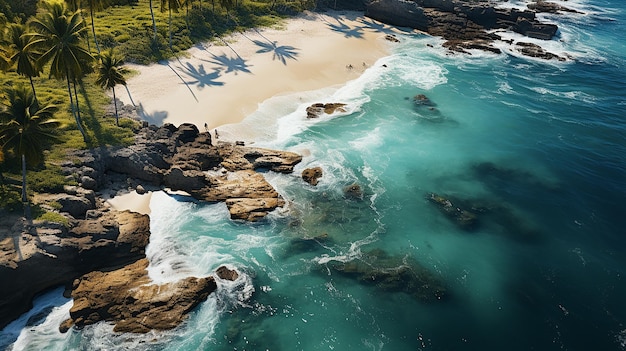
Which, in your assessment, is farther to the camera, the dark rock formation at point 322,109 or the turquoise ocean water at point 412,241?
the dark rock formation at point 322,109

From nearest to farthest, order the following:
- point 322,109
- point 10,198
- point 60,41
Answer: point 10,198
point 60,41
point 322,109

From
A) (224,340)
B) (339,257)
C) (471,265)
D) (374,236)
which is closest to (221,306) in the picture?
(224,340)

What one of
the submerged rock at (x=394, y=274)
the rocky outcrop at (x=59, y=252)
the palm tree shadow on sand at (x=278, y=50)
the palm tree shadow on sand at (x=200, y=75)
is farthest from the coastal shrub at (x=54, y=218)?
the palm tree shadow on sand at (x=278, y=50)

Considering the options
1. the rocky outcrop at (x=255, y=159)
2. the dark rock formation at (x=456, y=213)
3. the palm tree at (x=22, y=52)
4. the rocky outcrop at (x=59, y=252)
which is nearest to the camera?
the rocky outcrop at (x=59, y=252)

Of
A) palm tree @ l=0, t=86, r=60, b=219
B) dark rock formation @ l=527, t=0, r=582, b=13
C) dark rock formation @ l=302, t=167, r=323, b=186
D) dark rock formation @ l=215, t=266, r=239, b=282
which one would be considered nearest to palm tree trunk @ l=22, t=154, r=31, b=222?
palm tree @ l=0, t=86, r=60, b=219

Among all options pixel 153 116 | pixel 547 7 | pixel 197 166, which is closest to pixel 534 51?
pixel 547 7

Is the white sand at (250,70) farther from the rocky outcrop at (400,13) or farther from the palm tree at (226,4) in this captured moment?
the rocky outcrop at (400,13)

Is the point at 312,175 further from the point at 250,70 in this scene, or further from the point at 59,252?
the point at 250,70
